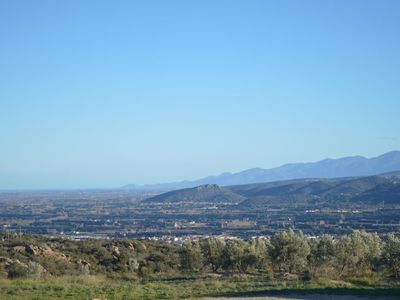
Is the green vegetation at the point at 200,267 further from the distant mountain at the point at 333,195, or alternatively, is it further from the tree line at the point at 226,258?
Answer: the distant mountain at the point at 333,195

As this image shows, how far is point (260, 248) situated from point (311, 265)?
4.37 metres

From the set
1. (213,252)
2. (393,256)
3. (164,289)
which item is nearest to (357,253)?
(393,256)

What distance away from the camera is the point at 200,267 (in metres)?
45.1

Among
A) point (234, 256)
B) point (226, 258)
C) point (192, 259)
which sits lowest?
point (192, 259)

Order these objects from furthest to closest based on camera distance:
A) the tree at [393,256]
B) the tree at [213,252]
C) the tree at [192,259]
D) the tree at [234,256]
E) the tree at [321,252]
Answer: the tree at [192,259], the tree at [213,252], the tree at [234,256], the tree at [321,252], the tree at [393,256]

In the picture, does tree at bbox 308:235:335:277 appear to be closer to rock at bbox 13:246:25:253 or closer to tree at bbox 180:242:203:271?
tree at bbox 180:242:203:271

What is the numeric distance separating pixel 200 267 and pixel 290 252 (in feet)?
25.2

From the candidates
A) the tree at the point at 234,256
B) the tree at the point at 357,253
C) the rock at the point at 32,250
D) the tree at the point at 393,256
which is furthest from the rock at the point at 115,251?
the tree at the point at 393,256

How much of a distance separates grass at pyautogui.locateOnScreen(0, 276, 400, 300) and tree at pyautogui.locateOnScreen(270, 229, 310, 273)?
11309 millimetres

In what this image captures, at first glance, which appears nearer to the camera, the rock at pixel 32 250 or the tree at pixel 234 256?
the tree at pixel 234 256

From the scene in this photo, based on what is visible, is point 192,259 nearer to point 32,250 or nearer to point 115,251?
point 115,251

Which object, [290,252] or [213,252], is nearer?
[290,252]

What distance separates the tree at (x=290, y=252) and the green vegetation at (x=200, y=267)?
0.24 feet

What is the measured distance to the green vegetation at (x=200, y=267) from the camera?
26.1 m
